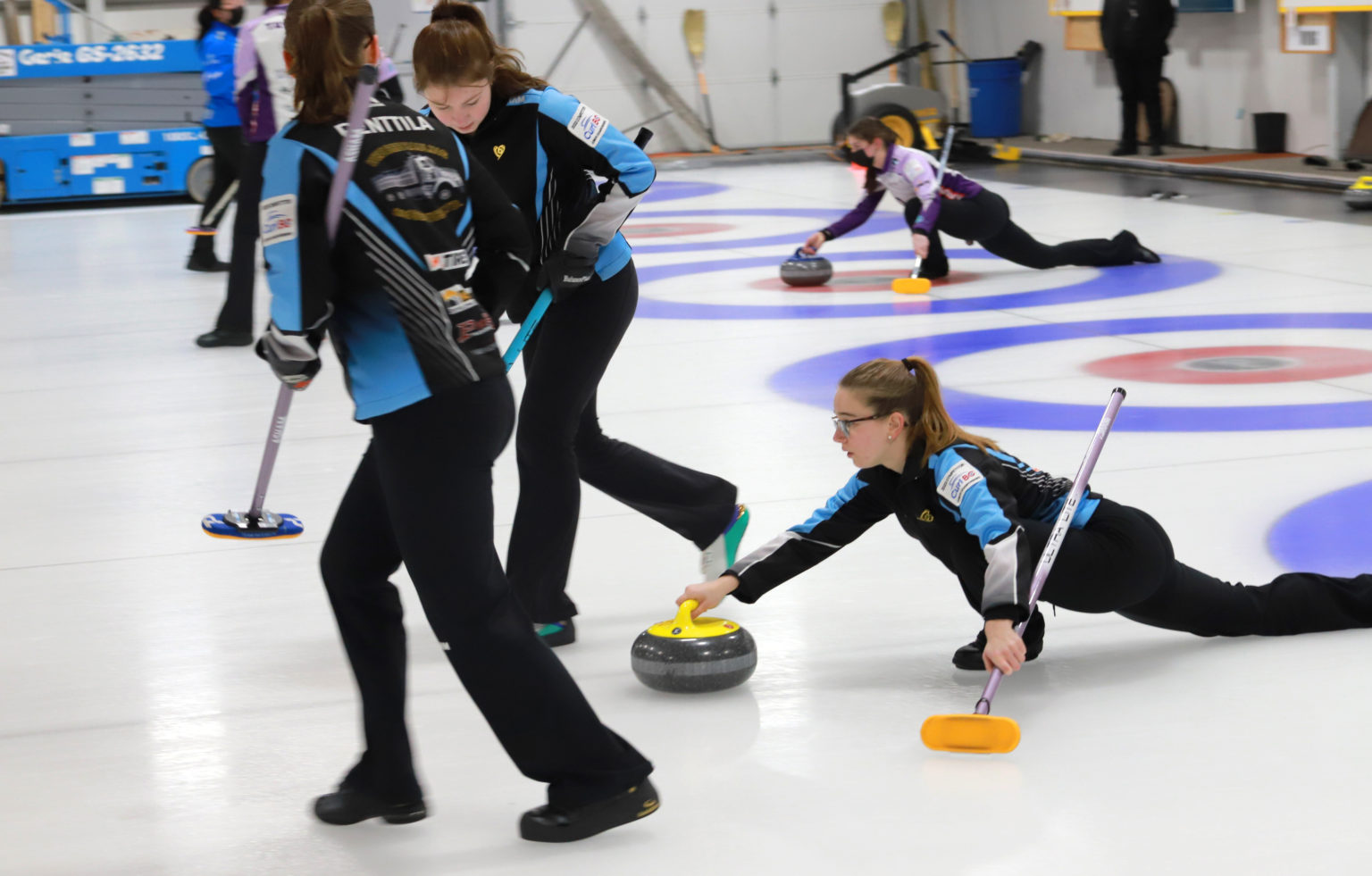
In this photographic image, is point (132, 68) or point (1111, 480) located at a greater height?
point (132, 68)

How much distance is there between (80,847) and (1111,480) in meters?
3.62

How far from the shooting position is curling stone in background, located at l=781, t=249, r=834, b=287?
10352mm

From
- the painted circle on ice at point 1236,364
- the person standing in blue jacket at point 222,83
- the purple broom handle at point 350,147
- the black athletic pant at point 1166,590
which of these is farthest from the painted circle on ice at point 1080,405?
the person standing in blue jacket at point 222,83

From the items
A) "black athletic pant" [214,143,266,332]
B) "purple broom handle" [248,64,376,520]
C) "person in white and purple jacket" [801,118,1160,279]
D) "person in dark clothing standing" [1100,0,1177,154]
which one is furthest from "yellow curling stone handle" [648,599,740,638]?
"person in dark clothing standing" [1100,0,1177,154]

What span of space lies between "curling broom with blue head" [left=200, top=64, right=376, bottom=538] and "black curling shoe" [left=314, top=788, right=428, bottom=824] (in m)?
0.73

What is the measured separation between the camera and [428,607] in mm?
2859

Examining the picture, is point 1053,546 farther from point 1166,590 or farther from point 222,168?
point 222,168

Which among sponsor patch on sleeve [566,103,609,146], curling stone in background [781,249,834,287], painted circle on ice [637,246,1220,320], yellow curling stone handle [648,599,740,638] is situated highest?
sponsor patch on sleeve [566,103,609,146]

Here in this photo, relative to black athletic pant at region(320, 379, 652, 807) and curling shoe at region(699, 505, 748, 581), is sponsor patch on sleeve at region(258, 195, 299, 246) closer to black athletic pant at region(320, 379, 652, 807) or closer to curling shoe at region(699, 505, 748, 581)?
black athletic pant at region(320, 379, 652, 807)

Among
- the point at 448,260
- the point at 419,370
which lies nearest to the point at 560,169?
the point at 448,260

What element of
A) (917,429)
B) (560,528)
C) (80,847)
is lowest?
(80,847)

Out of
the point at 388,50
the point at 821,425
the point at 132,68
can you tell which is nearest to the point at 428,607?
the point at 821,425

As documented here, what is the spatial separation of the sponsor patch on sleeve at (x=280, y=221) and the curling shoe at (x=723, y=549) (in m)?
2.16

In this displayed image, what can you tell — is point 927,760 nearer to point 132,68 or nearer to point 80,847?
point 80,847
